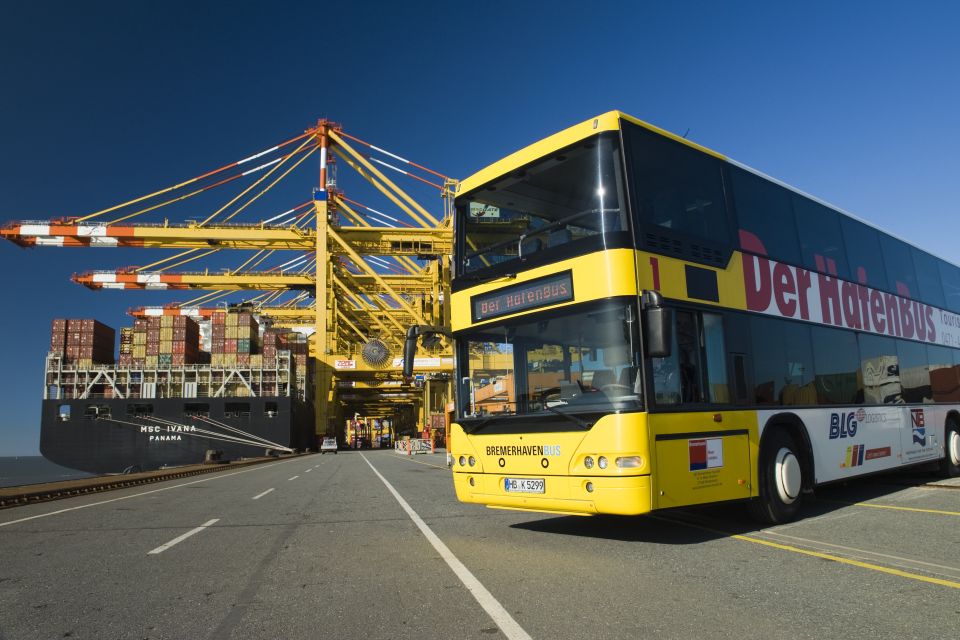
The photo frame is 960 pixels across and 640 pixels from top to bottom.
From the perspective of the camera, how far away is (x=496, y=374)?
21.2 ft

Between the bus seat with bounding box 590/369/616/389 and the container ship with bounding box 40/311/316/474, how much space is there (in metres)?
31.0

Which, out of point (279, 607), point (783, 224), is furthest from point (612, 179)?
point (279, 607)

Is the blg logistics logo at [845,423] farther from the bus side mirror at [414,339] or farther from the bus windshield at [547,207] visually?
the bus side mirror at [414,339]

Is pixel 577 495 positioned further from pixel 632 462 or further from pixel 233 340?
pixel 233 340

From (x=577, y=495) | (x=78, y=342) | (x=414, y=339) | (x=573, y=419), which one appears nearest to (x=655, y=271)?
(x=573, y=419)

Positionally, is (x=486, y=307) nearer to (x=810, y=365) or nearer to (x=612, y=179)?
(x=612, y=179)

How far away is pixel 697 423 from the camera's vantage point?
561 cm

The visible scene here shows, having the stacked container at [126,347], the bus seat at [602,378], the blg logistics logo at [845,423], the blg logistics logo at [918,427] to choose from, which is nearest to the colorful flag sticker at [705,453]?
the bus seat at [602,378]

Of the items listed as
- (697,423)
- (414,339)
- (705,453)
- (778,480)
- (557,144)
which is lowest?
(778,480)

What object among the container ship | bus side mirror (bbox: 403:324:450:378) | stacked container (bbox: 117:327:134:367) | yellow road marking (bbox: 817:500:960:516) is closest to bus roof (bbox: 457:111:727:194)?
bus side mirror (bbox: 403:324:450:378)

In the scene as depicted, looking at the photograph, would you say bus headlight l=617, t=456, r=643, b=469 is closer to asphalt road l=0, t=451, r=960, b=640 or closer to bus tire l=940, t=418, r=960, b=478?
asphalt road l=0, t=451, r=960, b=640

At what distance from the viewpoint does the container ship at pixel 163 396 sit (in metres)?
34.7

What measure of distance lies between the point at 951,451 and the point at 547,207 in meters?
9.02

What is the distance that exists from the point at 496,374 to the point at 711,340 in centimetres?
222
